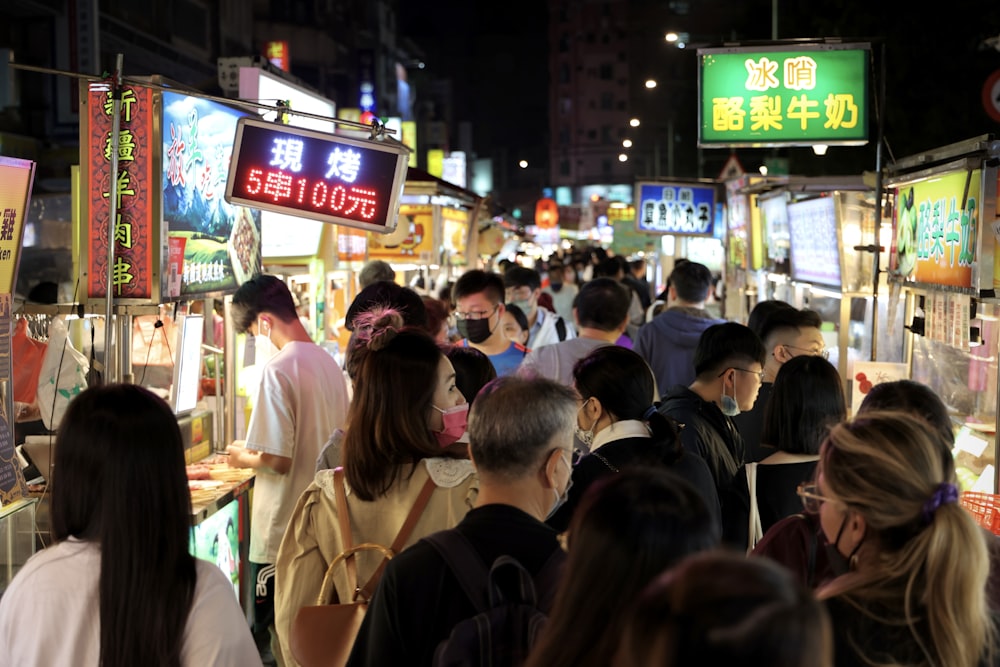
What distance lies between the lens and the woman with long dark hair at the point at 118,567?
2.68m

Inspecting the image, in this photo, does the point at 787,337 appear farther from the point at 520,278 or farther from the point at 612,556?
the point at 612,556

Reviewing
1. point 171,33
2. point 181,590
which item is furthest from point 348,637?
point 171,33

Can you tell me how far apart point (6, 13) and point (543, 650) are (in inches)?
867

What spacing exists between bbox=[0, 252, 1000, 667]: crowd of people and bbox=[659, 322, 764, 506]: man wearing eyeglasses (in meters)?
0.03

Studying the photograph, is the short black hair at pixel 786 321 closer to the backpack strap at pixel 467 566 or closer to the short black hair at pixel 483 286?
the short black hair at pixel 483 286

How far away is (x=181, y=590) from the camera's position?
8.98 feet

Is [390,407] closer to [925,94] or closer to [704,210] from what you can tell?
[704,210]

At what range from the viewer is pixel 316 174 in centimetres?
625

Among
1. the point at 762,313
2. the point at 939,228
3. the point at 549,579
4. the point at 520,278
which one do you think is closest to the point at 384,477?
the point at 549,579

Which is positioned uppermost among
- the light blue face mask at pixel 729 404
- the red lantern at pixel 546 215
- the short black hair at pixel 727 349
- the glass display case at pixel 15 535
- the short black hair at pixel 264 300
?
the red lantern at pixel 546 215

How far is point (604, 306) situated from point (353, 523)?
3859 millimetres

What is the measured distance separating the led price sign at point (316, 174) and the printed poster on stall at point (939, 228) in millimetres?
3022

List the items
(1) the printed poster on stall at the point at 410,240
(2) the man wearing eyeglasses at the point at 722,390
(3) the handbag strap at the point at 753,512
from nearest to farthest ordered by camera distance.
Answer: (3) the handbag strap at the point at 753,512 < (2) the man wearing eyeglasses at the point at 722,390 < (1) the printed poster on stall at the point at 410,240

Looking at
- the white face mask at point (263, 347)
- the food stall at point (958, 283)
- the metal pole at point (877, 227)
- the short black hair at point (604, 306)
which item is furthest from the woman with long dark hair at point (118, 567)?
the metal pole at point (877, 227)
